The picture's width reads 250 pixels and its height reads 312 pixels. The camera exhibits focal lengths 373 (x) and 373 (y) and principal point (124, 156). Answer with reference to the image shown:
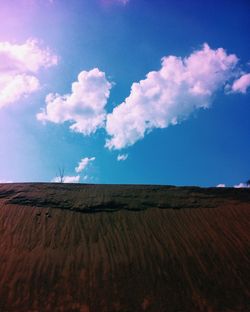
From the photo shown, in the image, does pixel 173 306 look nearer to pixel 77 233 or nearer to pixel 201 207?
pixel 77 233

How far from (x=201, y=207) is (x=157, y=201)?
275cm

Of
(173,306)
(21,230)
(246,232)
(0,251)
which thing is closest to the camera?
(173,306)

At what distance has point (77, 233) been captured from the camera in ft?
63.2

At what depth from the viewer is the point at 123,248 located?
18.3 m

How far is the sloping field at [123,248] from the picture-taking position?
14.7m

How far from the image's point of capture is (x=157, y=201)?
77.4 feet

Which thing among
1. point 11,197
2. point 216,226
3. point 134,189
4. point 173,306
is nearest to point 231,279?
point 173,306

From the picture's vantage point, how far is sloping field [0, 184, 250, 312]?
1466 centimetres

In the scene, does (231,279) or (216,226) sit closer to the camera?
(231,279)

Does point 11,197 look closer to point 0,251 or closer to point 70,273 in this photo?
point 0,251

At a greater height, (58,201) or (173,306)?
(58,201)

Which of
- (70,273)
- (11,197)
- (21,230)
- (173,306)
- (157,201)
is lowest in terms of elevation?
(173,306)

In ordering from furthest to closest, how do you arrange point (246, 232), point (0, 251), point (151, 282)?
point (246, 232)
point (0, 251)
point (151, 282)

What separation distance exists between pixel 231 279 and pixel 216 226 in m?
4.86
